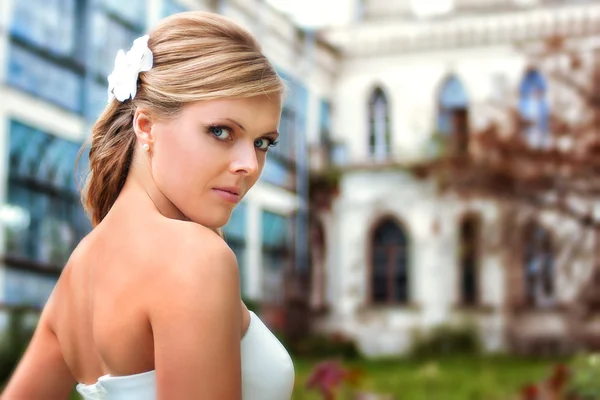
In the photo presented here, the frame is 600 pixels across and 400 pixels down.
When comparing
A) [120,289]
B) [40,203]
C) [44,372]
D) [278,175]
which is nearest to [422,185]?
[278,175]

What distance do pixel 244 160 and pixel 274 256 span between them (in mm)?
14483

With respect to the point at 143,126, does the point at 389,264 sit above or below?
below

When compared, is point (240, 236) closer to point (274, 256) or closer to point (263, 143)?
point (274, 256)

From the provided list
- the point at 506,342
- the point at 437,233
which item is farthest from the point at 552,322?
the point at 437,233

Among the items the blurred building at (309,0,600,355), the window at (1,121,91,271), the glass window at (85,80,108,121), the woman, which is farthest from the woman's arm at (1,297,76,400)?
the blurred building at (309,0,600,355)

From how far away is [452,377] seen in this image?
1139cm

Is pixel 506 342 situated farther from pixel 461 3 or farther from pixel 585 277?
pixel 461 3

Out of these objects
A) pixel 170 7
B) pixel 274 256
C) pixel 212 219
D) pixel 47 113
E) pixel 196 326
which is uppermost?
pixel 170 7

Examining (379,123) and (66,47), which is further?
(379,123)

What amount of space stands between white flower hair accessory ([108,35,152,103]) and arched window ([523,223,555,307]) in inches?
616

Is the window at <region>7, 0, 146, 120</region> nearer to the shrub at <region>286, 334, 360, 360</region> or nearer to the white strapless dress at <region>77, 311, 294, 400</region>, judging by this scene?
the shrub at <region>286, 334, 360, 360</region>

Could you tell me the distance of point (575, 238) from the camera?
51.8ft

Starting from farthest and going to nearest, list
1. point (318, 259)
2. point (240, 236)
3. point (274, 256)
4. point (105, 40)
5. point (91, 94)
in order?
1. point (318, 259)
2. point (274, 256)
3. point (240, 236)
4. point (105, 40)
5. point (91, 94)

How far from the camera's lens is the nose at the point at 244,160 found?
3.35 feet
